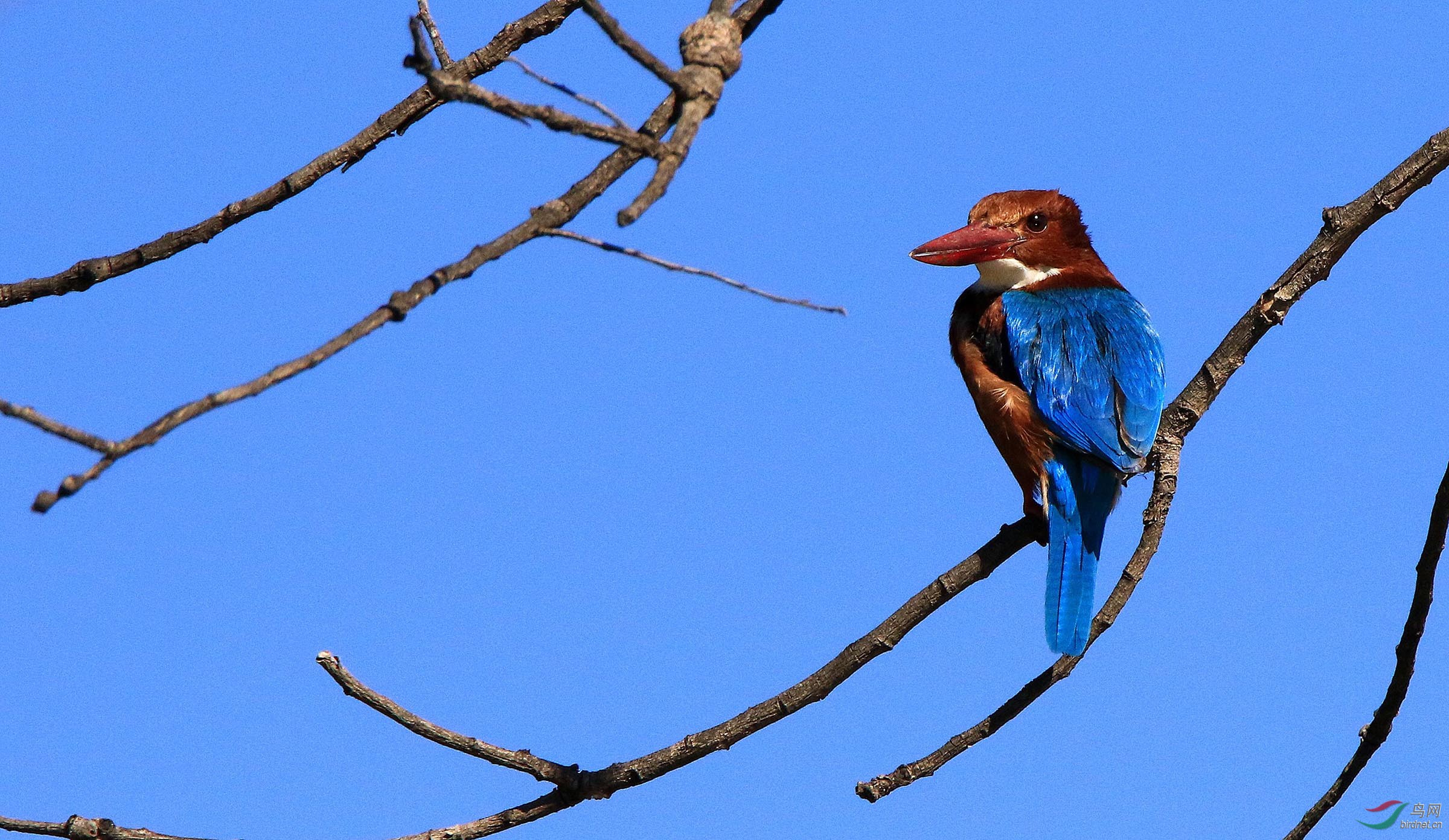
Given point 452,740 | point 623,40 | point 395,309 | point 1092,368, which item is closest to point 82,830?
point 452,740

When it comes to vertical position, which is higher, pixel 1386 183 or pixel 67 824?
pixel 1386 183

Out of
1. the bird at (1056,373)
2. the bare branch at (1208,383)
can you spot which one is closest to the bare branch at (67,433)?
the bare branch at (1208,383)

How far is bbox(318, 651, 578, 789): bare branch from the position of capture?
2.73 metres

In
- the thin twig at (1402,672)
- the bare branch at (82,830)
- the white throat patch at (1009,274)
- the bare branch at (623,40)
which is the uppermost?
the white throat patch at (1009,274)

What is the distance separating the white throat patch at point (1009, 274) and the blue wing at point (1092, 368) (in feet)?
0.75

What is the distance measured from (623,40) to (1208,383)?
1.99 metres

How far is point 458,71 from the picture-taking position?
3.22 m

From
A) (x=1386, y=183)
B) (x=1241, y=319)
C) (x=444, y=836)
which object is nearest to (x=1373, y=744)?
(x=1241, y=319)

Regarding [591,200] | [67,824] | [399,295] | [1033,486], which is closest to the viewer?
[399,295]

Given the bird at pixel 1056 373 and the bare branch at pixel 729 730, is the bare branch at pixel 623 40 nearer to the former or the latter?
the bare branch at pixel 729 730

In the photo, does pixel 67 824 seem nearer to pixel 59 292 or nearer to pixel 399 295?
pixel 59 292

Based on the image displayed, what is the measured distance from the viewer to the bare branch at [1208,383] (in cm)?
282

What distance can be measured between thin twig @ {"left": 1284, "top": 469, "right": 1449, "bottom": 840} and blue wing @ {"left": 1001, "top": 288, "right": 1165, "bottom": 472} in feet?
3.54

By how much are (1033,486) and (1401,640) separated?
133 centimetres
